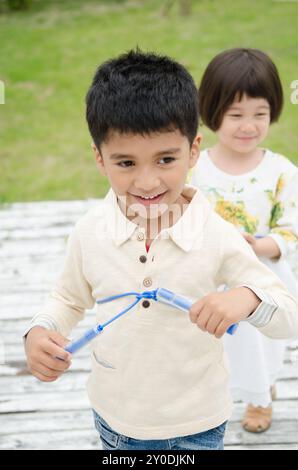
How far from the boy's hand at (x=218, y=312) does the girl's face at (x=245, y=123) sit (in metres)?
0.97

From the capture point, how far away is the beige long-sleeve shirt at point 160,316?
1.50 m

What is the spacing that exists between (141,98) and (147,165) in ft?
0.48

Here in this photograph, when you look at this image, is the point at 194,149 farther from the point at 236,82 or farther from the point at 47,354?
the point at 236,82

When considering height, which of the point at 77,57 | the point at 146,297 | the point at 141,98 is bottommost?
the point at 77,57

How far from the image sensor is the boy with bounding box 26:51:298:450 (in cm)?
142

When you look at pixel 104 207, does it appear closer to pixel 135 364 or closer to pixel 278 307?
pixel 135 364

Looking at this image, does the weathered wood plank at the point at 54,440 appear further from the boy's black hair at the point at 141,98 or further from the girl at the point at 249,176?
the boy's black hair at the point at 141,98

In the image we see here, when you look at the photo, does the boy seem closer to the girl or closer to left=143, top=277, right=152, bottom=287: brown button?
left=143, top=277, right=152, bottom=287: brown button

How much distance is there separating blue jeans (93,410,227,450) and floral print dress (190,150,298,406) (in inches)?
25.5

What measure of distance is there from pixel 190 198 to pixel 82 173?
169 inches

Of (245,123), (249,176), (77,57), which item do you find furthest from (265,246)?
(77,57)

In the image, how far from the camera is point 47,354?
148cm

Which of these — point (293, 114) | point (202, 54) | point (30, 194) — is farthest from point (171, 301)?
point (202, 54)

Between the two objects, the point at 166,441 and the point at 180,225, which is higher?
the point at 180,225
